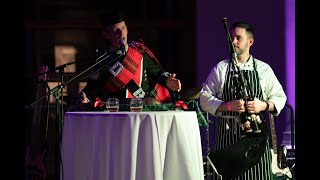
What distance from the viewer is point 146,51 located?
5.69 metres

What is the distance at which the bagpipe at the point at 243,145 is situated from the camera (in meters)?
5.28

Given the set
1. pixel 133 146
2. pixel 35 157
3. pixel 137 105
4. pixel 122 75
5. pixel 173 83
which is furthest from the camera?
pixel 35 157

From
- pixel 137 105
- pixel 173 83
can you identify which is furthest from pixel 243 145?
pixel 137 105

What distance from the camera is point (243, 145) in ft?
17.4

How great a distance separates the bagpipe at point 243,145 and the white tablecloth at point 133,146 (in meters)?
0.58

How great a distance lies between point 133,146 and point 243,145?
1079 mm

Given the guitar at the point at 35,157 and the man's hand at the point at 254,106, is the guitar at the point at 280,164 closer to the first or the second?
the man's hand at the point at 254,106

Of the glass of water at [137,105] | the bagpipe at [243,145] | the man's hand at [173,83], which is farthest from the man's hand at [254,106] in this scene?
the glass of water at [137,105]

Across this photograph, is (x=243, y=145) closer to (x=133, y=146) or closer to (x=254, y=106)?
(x=254, y=106)

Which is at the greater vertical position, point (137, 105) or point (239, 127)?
point (137, 105)
